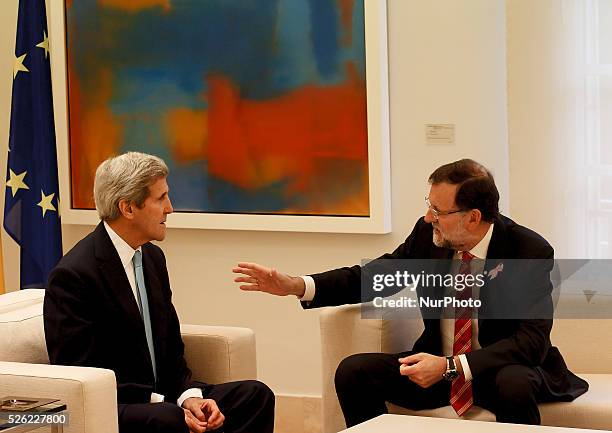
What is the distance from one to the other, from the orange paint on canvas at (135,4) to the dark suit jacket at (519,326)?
2134mm

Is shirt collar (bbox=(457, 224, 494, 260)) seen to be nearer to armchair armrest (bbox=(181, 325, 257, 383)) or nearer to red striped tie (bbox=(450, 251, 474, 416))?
red striped tie (bbox=(450, 251, 474, 416))

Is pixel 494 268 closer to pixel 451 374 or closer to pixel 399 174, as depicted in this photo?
pixel 451 374

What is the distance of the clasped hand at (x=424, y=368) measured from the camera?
350 centimetres

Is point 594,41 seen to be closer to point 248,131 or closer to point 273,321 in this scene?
point 248,131

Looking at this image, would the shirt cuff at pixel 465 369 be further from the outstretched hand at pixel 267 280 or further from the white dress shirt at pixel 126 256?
the white dress shirt at pixel 126 256

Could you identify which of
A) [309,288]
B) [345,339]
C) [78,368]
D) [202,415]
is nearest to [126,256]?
[78,368]

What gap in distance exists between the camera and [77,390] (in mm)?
3084

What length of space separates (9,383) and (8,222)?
2.27 m

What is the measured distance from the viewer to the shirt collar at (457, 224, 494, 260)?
3.71 meters

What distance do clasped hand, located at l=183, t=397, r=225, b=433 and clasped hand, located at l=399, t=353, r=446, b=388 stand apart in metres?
0.62

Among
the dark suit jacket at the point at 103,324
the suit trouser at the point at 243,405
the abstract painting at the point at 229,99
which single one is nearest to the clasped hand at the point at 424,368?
the suit trouser at the point at 243,405

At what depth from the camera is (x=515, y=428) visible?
315cm

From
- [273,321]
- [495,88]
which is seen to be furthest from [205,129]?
[495,88]

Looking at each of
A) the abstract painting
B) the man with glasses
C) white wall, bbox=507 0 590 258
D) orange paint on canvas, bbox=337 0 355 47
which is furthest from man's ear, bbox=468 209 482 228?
orange paint on canvas, bbox=337 0 355 47
